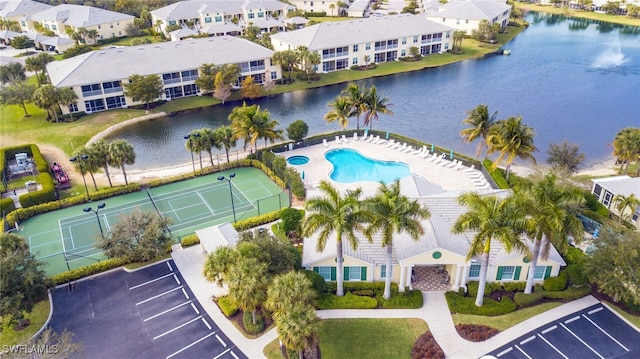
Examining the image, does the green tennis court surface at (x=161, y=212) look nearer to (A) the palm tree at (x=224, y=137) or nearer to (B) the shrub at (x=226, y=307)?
(A) the palm tree at (x=224, y=137)

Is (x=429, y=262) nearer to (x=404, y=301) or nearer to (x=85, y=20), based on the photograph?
(x=404, y=301)

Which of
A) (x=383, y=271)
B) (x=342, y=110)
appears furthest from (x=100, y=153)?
(x=383, y=271)

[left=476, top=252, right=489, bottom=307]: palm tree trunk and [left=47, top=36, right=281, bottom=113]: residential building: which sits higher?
[left=47, top=36, right=281, bottom=113]: residential building

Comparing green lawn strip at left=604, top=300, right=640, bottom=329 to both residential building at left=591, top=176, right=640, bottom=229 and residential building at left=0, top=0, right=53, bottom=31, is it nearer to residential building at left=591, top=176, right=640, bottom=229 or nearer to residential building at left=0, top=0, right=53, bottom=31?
residential building at left=591, top=176, right=640, bottom=229

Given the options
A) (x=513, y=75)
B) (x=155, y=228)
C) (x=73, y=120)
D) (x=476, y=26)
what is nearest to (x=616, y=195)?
(x=155, y=228)

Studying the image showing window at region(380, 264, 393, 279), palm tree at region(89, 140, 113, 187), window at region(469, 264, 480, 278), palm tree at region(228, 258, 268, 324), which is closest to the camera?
palm tree at region(228, 258, 268, 324)

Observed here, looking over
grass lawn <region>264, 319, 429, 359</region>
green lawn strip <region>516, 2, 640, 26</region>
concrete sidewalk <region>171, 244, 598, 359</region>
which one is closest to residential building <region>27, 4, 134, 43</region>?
concrete sidewalk <region>171, 244, 598, 359</region>

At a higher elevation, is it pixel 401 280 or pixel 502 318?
pixel 401 280
